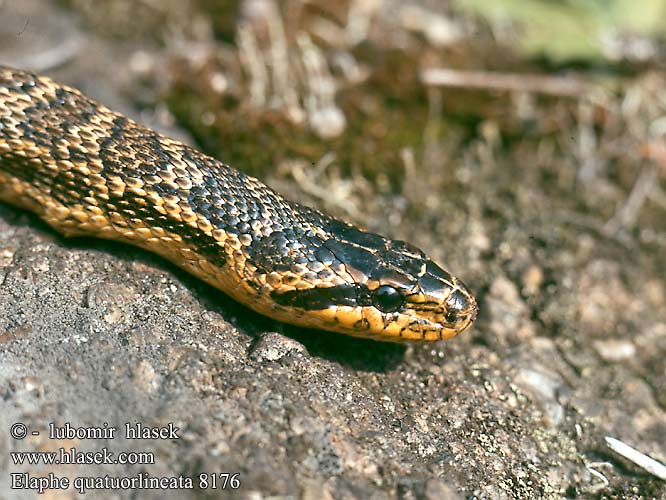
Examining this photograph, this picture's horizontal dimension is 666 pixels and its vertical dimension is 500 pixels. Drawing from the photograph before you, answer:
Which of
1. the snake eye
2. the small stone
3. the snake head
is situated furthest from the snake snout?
the small stone

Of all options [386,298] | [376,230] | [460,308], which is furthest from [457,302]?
[376,230]

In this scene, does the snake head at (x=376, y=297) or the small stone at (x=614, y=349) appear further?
the small stone at (x=614, y=349)

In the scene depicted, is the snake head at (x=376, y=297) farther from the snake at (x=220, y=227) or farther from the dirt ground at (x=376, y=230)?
the dirt ground at (x=376, y=230)

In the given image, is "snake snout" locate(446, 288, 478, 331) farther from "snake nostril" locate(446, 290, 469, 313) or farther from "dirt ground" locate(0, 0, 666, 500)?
"dirt ground" locate(0, 0, 666, 500)

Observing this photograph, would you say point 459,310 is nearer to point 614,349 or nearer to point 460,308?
point 460,308

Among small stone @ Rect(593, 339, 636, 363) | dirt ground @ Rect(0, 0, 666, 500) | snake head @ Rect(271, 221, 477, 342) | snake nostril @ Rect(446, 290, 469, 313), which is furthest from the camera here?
small stone @ Rect(593, 339, 636, 363)

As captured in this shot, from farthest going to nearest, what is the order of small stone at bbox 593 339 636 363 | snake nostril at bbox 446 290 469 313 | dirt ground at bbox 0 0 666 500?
small stone at bbox 593 339 636 363
snake nostril at bbox 446 290 469 313
dirt ground at bbox 0 0 666 500

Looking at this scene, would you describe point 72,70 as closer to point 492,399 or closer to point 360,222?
point 360,222

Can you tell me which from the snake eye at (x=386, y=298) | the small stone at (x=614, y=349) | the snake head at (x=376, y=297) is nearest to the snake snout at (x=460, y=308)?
the snake head at (x=376, y=297)
